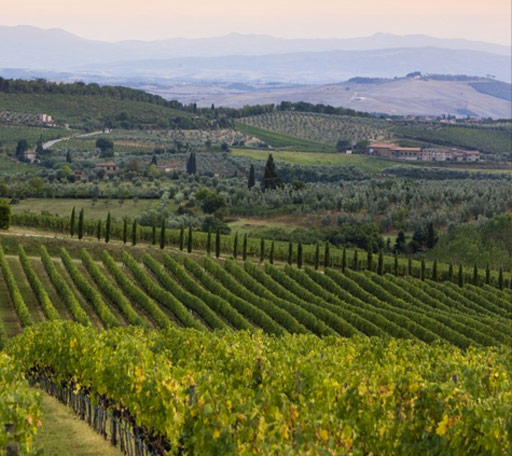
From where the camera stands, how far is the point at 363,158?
169 meters

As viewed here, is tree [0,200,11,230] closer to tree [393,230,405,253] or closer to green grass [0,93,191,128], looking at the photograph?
tree [393,230,405,253]

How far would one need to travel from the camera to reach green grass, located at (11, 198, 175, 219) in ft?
304

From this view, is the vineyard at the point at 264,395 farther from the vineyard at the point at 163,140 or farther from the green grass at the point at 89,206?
the vineyard at the point at 163,140

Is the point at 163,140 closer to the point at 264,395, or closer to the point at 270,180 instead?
the point at 270,180

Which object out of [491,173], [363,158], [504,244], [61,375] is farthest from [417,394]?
[363,158]

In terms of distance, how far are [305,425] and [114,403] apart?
29.3 feet

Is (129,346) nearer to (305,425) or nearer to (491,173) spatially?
(305,425)

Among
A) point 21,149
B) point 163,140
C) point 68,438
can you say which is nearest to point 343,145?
point 163,140

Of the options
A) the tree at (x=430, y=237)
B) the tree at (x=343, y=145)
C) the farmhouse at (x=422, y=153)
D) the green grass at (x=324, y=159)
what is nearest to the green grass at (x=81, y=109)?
the green grass at (x=324, y=159)

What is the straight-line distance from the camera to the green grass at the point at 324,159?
525 ft

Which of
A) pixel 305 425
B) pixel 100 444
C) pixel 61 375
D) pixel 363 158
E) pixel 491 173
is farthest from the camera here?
pixel 363 158

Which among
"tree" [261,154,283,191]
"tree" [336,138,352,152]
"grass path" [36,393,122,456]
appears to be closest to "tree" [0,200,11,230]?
"grass path" [36,393,122,456]

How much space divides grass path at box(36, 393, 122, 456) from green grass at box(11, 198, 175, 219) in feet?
204

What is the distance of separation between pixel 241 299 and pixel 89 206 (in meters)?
47.8
